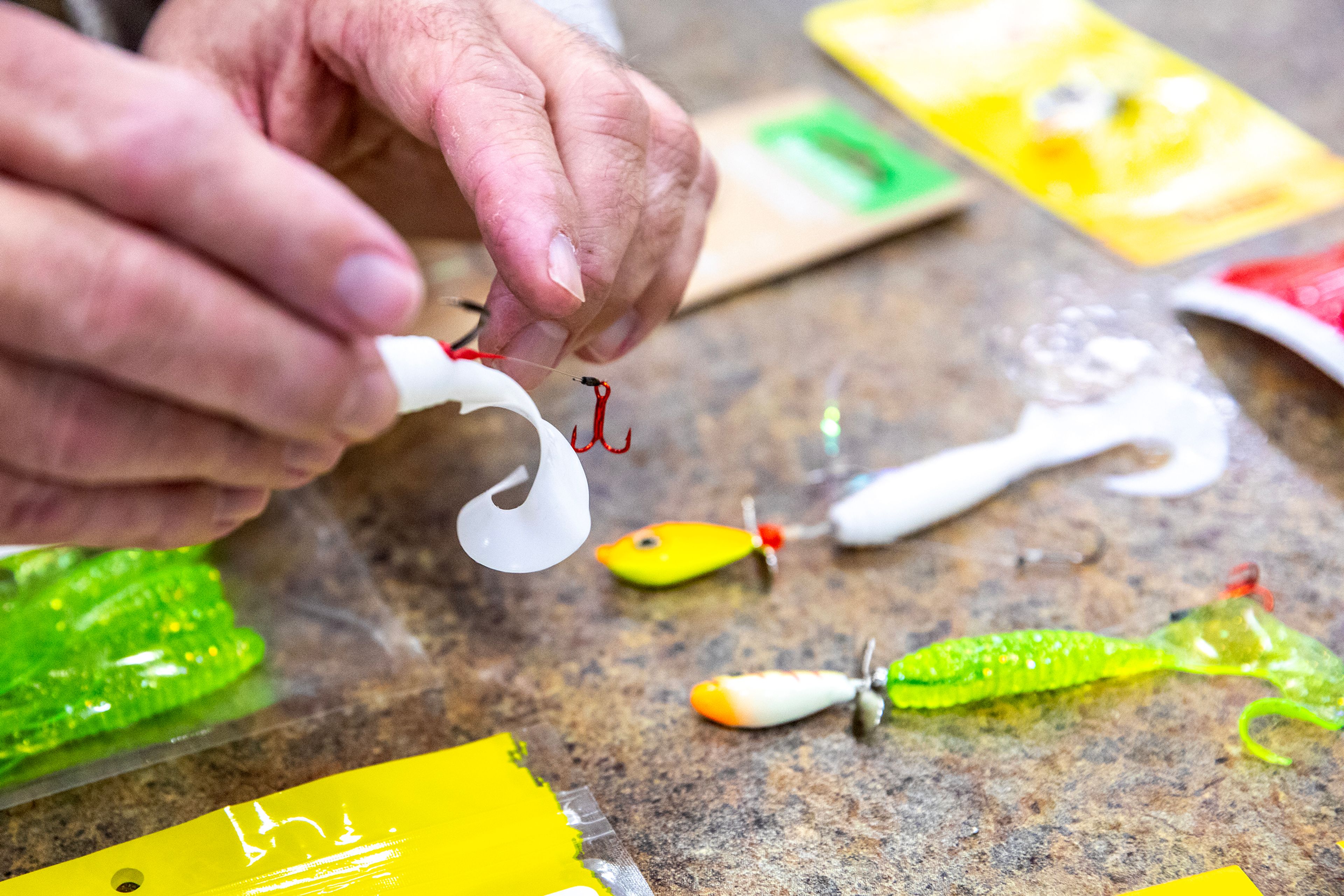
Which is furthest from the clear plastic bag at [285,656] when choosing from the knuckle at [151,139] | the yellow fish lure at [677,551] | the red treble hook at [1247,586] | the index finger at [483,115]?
the red treble hook at [1247,586]

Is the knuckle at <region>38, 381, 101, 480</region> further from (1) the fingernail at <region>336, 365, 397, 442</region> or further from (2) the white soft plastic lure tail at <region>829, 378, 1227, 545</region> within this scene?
(2) the white soft plastic lure tail at <region>829, 378, 1227, 545</region>

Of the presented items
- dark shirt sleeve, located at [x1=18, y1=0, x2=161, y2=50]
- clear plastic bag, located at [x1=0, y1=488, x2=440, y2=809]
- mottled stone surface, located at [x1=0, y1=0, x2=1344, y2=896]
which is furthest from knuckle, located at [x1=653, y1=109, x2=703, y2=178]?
dark shirt sleeve, located at [x1=18, y1=0, x2=161, y2=50]

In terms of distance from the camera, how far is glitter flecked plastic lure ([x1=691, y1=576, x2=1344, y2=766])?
61 cm

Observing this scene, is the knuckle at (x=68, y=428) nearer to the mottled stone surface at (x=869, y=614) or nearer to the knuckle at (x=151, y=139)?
the knuckle at (x=151, y=139)

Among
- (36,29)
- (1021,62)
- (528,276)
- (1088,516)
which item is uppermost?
(36,29)

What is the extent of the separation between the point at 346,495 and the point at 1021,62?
3.01 ft

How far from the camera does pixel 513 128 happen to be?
0.53 metres

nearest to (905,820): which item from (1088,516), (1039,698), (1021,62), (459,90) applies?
(1039,698)

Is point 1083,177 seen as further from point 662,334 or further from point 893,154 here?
point 662,334

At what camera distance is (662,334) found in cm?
94

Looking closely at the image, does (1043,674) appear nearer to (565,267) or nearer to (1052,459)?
(1052,459)

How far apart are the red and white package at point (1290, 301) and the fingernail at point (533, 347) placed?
0.60m

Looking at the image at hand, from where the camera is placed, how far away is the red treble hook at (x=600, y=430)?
666 mm

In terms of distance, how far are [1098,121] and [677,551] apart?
73 centimetres
